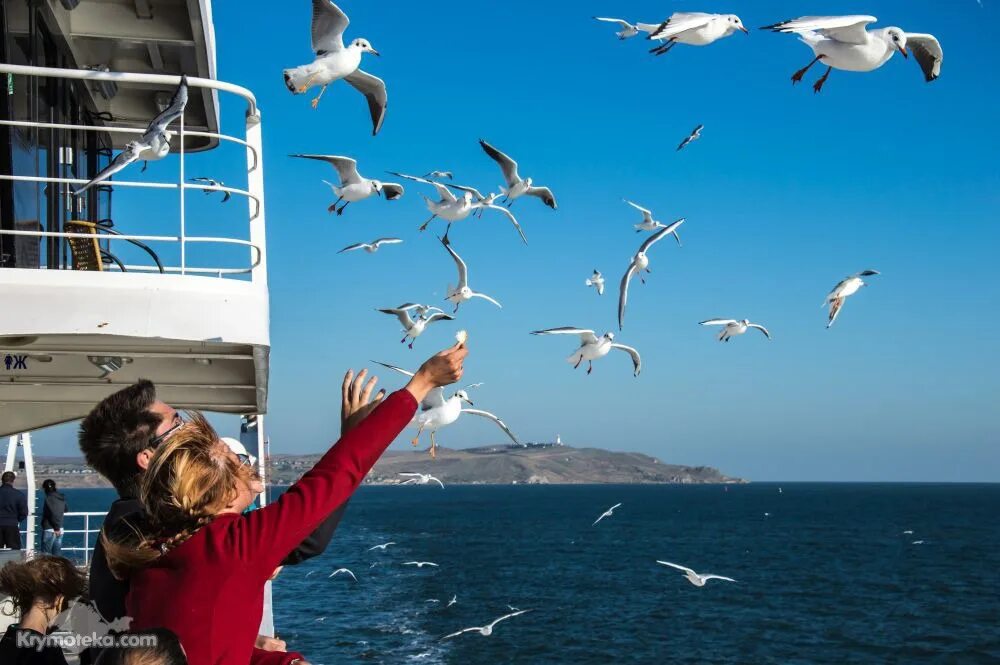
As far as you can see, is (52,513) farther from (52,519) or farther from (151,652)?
(151,652)

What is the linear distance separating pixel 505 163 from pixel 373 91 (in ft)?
17.0

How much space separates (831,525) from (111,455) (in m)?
110

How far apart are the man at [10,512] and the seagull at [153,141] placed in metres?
5.25

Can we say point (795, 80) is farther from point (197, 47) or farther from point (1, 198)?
point (1, 198)

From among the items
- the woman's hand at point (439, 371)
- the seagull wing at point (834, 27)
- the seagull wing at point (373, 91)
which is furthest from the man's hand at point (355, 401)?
the seagull wing at point (373, 91)

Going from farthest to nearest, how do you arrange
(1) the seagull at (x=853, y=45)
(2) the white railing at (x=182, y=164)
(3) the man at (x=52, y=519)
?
(3) the man at (x=52, y=519)
(1) the seagull at (x=853, y=45)
(2) the white railing at (x=182, y=164)

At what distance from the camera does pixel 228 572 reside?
2514mm

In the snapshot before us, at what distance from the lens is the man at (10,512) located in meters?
11.8

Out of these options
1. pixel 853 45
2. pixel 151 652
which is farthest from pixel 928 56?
pixel 151 652

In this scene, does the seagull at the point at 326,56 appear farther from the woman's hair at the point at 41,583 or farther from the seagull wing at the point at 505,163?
the woman's hair at the point at 41,583

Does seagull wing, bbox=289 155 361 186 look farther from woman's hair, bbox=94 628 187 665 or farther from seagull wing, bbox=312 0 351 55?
woman's hair, bbox=94 628 187 665

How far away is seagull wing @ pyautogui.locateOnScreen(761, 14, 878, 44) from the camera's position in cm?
949

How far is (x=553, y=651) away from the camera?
1304 inches

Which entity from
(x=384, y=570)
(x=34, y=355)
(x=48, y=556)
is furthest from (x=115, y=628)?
(x=384, y=570)
